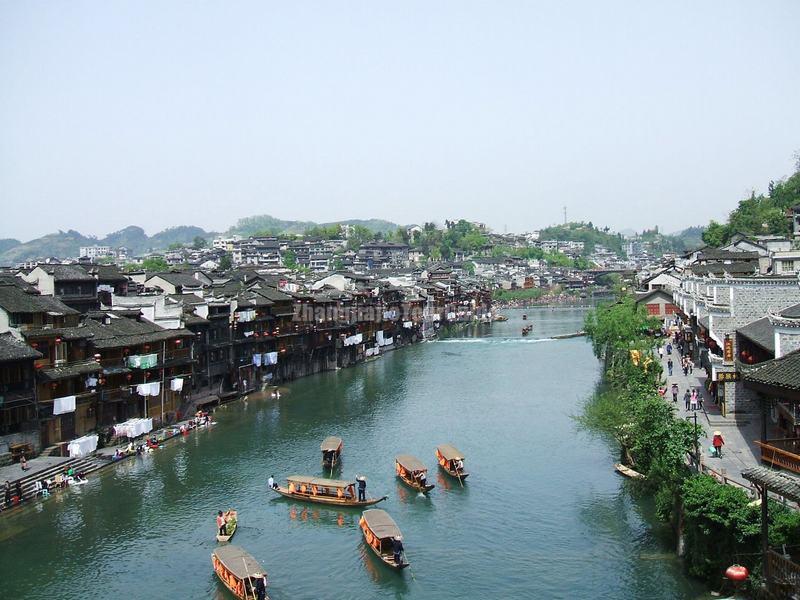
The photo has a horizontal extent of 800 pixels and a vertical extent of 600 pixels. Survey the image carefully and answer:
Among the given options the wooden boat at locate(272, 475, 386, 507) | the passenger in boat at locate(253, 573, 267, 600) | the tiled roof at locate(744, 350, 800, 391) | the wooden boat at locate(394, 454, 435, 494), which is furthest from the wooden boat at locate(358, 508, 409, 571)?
the tiled roof at locate(744, 350, 800, 391)

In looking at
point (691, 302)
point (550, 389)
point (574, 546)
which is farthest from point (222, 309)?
point (574, 546)

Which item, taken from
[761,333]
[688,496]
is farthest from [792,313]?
[688,496]

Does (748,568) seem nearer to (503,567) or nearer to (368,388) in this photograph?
(503,567)

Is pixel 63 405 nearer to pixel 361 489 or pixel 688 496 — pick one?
pixel 361 489

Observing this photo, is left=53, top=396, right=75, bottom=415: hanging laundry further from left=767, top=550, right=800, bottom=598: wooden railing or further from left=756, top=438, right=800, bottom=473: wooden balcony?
left=767, top=550, right=800, bottom=598: wooden railing

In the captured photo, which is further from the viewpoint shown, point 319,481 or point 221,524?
point 319,481
